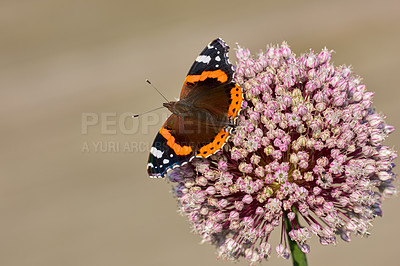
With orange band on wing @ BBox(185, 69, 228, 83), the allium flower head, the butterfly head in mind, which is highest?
orange band on wing @ BBox(185, 69, 228, 83)

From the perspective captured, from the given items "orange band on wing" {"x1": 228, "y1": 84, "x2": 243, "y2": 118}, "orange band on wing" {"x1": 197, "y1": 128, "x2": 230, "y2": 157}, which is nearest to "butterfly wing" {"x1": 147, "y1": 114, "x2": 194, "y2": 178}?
"orange band on wing" {"x1": 197, "y1": 128, "x2": 230, "y2": 157}

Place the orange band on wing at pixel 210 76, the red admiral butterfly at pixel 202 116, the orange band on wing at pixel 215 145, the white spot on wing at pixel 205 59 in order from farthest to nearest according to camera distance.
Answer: the white spot on wing at pixel 205 59 → the orange band on wing at pixel 210 76 → the red admiral butterfly at pixel 202 116 → the orange band on wing at pixel 215 145

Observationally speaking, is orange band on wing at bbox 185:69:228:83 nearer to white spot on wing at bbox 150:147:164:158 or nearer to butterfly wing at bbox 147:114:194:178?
butterfly wing at bbox 147:114:194:178

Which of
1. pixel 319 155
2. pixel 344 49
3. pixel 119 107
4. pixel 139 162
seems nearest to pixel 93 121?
pixel 119 107

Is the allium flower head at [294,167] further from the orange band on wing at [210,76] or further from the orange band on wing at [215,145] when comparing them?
the orange band on wing at [210,76]

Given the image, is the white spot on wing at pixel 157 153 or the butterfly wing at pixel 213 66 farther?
the butterfly wing at pixel 213 66

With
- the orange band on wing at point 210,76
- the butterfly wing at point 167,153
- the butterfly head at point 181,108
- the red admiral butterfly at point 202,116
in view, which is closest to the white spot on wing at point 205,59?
the red admiral butterfly at point 202,116
